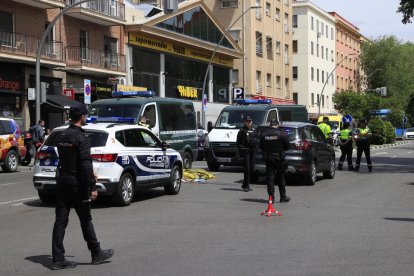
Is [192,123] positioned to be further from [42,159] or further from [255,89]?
[255,89]

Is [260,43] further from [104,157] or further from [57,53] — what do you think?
[104,157]

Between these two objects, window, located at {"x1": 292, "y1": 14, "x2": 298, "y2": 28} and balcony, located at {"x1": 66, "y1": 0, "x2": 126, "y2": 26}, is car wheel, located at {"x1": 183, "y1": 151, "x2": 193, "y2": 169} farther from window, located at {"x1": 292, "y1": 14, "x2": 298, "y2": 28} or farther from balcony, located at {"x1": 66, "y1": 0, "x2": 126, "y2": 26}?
window, located at {"x1": 292, "y1": 14, "x2": 298, "y2": 28}

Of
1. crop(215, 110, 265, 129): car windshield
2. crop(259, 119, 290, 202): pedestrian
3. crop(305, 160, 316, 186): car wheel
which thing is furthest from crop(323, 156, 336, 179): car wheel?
crop(259, 119, 290, 202): pedestrian

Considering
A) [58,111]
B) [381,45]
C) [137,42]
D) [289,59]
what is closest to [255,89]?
[289,59]

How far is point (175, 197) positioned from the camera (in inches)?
540

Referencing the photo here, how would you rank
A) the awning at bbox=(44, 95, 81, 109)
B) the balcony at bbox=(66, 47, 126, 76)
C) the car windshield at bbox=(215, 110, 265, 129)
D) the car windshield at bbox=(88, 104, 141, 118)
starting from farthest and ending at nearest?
the balcony at bbox=(66, 47, 126, 76)
the awning at bbox=(44, 95, 81, 109)
the car windshield at bbox=(215, 110, 265, 129)
the car windshield at bbox=(88, 104, 141, 118)

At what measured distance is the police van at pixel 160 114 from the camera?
712 inches

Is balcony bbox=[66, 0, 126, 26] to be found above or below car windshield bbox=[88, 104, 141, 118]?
above

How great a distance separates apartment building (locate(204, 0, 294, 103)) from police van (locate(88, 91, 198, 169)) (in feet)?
103

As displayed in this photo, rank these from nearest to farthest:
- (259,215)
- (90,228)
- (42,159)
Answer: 1. (90,228)
2. (259,215)
3. (42,159)

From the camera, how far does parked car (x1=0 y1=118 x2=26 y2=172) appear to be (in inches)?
798

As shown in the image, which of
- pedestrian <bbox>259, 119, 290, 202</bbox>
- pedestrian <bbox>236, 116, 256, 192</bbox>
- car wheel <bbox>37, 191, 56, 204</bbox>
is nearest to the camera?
pedestrian <bbox>259, 119, 290, 202</bbox>

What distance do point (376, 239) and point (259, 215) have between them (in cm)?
276

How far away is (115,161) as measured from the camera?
11688mm
